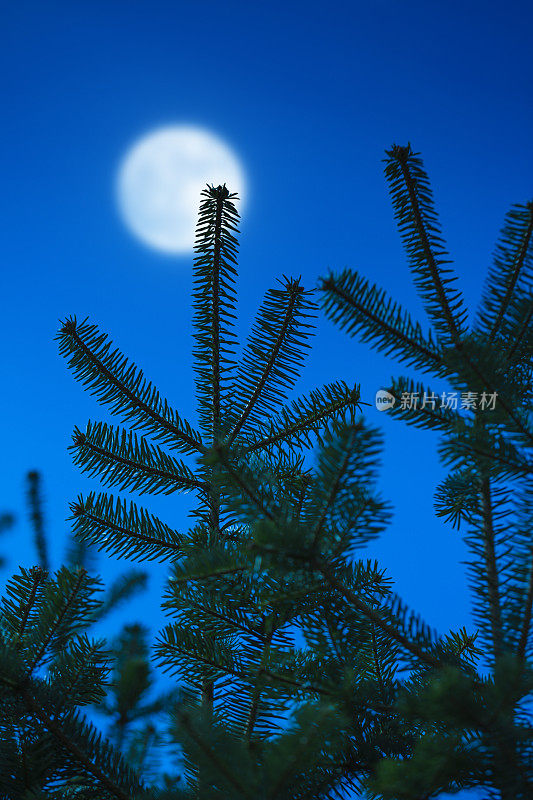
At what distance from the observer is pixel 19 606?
1505mm

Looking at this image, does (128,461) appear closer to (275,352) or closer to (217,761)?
(275,352)

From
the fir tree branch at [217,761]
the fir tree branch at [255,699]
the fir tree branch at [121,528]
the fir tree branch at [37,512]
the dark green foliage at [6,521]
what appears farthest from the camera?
the dark green foliage at [6,521]

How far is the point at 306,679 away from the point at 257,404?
0.89 metres

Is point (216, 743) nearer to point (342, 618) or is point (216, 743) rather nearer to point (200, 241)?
point (342, 618)

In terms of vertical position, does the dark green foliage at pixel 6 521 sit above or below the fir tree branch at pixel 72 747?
above

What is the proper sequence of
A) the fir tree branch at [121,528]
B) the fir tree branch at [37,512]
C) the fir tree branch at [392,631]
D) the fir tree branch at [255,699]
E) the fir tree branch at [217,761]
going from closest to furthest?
1. the fir tree branch at [217,761]
2. the fir tree branch at [392,631]
3. the fir tree branch at [255,699]
4. the fir tree branch at [121,528]
5. the fir tree branch at [37,512]

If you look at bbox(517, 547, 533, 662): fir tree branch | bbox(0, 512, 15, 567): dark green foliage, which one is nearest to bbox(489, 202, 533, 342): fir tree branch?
bbox(517, 547, 533, 662): fir tree branch

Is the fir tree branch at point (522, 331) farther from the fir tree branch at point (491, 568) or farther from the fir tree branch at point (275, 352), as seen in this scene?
the fir tree branch at point (275, 352)

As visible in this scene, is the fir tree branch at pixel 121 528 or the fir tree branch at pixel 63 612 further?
the fir tree branch at pixel 121 528

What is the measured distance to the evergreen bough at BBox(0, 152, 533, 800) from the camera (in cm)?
100

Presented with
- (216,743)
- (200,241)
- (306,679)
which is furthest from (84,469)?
(216,743)

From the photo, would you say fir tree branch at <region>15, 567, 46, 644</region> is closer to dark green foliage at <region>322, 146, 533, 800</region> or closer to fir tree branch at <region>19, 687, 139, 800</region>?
fir tree branch at <region>19, 687, 139, 800</region>

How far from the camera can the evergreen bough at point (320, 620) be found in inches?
39.6

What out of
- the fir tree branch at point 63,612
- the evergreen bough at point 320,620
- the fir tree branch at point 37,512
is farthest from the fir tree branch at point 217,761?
the fir tree branch at point 37,512
